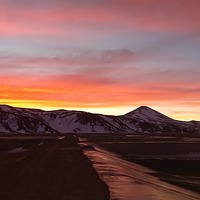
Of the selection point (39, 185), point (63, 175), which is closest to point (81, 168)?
point (63, 175)

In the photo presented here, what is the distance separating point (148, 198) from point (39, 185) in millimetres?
5889

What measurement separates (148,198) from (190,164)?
35.4 m

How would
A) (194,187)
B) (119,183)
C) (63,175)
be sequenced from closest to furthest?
(119,183) → (63,175) → (194,187)

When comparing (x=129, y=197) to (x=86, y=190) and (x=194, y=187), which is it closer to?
(x=86, y=190)

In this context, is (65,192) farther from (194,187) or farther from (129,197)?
(194,187)

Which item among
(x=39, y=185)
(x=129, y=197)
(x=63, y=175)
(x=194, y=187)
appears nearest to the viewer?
(x=129, y=197)

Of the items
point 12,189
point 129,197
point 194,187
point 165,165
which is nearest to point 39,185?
point 12,189

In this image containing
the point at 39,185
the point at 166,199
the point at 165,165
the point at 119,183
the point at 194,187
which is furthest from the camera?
the point at 165,165

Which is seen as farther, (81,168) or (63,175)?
(81,168)

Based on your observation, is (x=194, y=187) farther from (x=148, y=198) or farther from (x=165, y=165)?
(x=165, y=165)

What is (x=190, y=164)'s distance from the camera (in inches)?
2055

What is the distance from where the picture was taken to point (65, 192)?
60.6 ft

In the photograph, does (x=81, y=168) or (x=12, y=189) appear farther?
(x=81, y=168)

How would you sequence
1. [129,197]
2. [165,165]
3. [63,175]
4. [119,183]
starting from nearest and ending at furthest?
1. [129,197]
2. [119,183]
3. [63,175]
4. [165,165]
